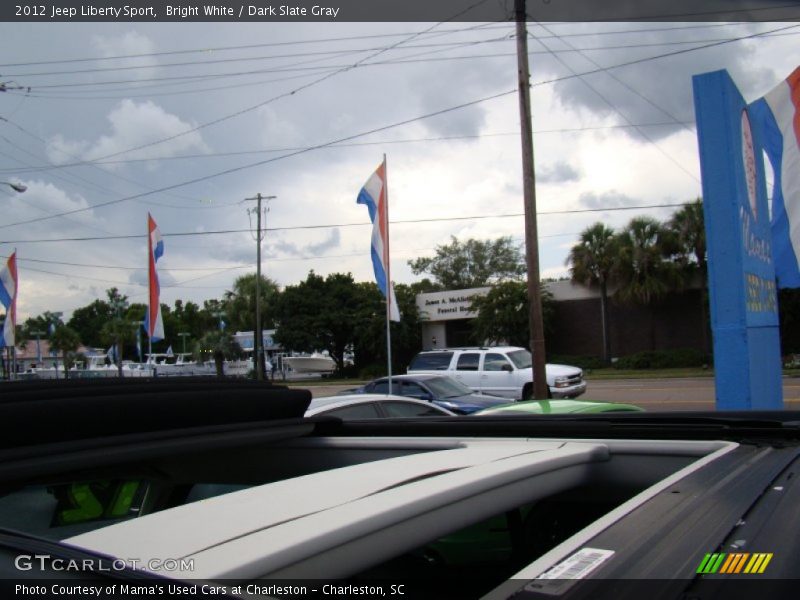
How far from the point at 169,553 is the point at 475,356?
62.3ft

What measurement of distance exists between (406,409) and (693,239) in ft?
97.7

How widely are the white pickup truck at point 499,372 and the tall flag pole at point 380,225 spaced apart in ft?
18.2

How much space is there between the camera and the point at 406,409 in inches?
Answer: 334

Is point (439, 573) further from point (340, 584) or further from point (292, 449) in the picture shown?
point (340, 584)

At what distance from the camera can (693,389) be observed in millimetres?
22844

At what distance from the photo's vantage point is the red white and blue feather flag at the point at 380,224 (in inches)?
574

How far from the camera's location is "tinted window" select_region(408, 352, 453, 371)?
20.2m

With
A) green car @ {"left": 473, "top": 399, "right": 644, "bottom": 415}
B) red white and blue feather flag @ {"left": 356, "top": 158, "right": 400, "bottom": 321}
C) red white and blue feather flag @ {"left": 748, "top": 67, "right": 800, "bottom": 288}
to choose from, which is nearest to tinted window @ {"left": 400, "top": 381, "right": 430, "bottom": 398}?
red white and blue feather flag @ {"left": 356, "top": 158, "right": 400, "bottom": 321}

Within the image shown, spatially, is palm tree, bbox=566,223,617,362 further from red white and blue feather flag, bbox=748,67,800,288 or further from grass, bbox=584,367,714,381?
red white and blue feather flag, bbox=748,67,800,288

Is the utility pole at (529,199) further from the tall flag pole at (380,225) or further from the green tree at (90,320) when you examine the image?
the green tree at (90,320)

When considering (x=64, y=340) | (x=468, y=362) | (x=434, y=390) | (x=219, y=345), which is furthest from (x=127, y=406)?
(x=64, y=340)

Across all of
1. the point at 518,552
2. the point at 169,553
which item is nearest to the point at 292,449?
the point at 518,552

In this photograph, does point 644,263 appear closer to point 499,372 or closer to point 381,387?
point 499,372

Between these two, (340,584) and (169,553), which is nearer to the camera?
(169,553)
